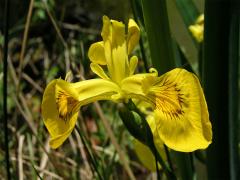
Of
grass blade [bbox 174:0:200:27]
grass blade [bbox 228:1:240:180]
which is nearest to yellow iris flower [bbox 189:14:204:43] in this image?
grass blade [bbox 174:0:200:27]

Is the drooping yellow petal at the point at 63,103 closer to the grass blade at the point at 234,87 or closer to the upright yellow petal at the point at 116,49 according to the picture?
the upright yellow petal at the point at 116,49

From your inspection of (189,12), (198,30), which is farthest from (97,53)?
(189,12)

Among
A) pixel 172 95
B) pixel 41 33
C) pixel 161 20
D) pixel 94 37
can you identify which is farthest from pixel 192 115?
pixel 41 33

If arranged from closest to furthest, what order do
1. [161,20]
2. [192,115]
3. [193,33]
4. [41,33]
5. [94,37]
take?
1. [192,115]
2. [161,20]
3. [193,33]
4. [94,37]
5. [41,33]

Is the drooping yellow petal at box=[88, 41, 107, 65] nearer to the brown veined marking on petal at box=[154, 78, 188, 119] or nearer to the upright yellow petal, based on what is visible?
the upright yellow petal

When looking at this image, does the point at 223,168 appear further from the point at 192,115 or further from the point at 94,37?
the point at 94,37

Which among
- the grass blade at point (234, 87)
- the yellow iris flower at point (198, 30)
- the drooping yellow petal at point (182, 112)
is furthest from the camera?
the yellow iris flower at point (198, 30)

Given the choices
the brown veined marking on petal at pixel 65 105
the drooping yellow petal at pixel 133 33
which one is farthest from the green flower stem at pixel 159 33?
the brown veined marking on petal at pixel 65 105
